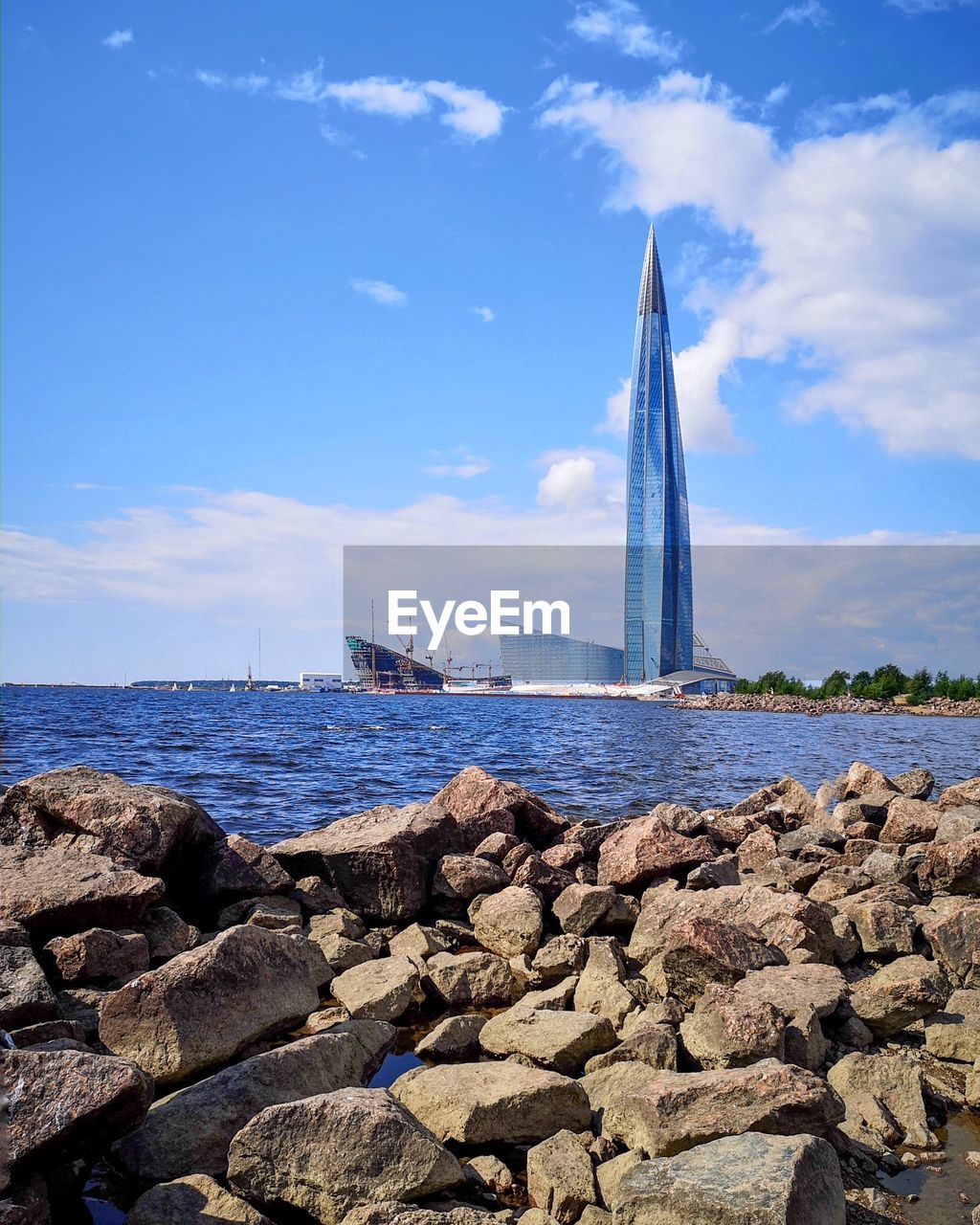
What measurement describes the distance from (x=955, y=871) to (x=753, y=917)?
10.4 feet

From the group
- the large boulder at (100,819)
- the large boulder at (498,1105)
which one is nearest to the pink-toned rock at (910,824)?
the large boulder at (498,1105)

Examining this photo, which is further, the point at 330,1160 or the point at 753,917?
the point at 753,917

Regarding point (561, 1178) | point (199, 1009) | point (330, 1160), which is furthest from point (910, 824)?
point (330, 1160)

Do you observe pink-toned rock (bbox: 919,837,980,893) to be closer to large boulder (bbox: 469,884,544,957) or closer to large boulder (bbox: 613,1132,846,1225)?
large boulder (bbox: 469,884,544,957)

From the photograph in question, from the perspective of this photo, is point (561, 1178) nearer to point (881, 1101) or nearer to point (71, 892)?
point (881, 1101)

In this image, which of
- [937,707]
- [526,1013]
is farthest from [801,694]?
[526,1013]

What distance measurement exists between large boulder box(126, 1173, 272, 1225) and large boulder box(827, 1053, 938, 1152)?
287 centimetres

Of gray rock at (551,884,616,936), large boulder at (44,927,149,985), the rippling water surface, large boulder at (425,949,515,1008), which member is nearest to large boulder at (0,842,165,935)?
large boulder at (44,927,149,985)

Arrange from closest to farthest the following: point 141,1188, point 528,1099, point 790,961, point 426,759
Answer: point 141,1188 < point 528,1099 < point 790,961 < point 426,759

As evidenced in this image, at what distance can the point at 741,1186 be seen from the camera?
3.35 metres

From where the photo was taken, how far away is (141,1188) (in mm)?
3994

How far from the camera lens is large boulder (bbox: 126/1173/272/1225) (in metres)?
3.50

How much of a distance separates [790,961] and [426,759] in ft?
61.4

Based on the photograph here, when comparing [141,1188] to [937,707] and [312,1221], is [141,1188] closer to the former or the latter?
[312,1221]
